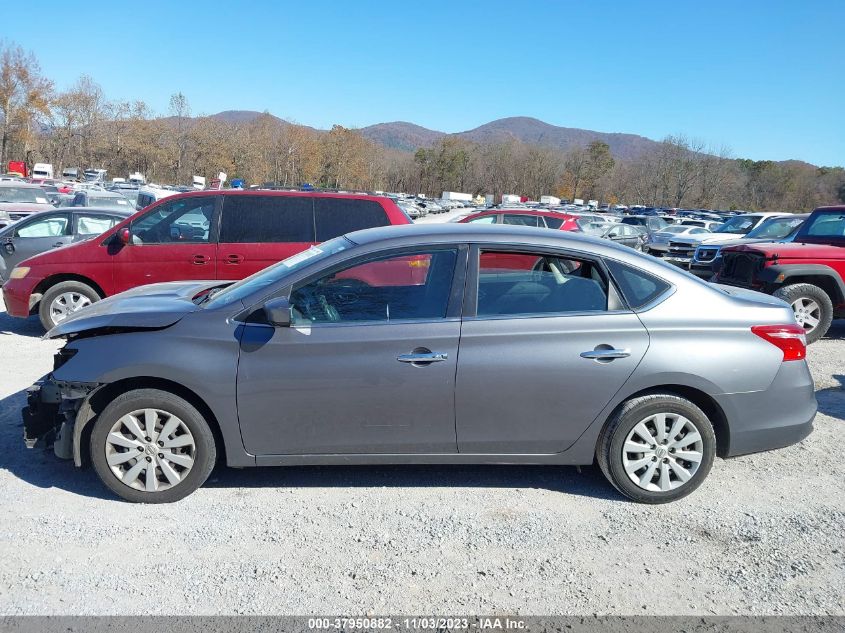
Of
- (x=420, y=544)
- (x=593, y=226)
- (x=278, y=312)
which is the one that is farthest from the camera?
(x=593, y=226)

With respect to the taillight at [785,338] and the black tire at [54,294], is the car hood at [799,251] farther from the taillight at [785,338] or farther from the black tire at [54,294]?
the black tire at [54,294]

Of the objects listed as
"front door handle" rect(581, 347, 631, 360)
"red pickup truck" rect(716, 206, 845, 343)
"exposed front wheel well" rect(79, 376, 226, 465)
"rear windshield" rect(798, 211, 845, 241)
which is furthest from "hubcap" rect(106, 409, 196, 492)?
"rear windshield" rect(798, 211, 845, 241)

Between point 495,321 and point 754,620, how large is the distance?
2.01m

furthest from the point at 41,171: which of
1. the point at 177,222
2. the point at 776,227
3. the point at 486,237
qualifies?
the point at 486,237

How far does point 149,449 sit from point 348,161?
299ft

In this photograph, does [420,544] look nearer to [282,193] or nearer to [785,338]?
[785,338]

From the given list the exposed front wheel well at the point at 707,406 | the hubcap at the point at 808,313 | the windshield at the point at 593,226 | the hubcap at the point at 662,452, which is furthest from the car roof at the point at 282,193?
the windshield at the point at 593,226

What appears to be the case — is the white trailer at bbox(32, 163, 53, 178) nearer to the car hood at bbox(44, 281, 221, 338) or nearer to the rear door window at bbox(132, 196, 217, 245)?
the rear door window at bbox(132, 196, 217, 245)

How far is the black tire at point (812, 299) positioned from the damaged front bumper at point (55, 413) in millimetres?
8405

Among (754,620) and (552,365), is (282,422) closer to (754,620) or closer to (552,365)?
(552,365)

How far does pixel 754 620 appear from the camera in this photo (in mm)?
3145

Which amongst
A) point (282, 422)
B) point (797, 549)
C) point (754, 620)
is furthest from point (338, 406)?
point (797, 549)

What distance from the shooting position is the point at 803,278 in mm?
9148

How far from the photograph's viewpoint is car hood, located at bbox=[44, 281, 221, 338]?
411 cm
